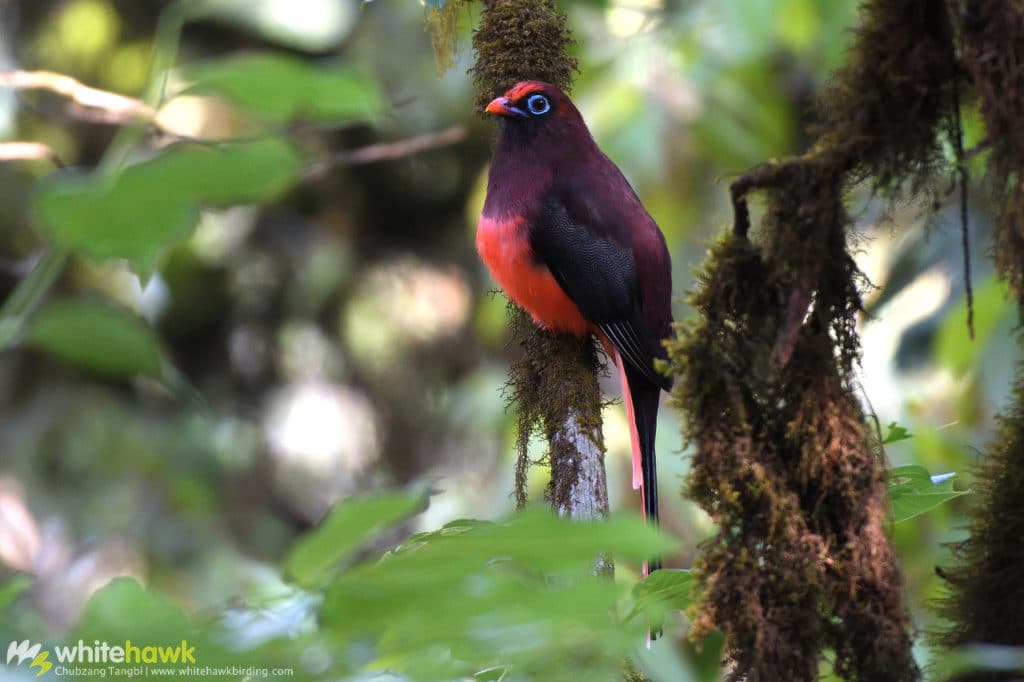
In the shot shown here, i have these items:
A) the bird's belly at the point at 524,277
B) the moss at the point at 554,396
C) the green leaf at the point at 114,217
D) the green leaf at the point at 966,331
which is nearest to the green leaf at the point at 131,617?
the green leaf at the point at 114,217

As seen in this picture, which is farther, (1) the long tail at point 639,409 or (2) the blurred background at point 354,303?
(2) the blurred background at point 354,303

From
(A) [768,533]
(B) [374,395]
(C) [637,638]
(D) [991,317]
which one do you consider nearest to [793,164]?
(A) [768,533]

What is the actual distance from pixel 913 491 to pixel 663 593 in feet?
1.53

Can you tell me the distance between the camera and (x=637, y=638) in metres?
0.76

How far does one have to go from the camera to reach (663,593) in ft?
4.83

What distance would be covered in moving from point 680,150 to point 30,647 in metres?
5.31

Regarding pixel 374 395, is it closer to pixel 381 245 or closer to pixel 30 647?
pixel 381 245

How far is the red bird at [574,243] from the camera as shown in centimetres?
293

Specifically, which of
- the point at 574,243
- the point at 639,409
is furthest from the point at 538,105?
the point at 639,409

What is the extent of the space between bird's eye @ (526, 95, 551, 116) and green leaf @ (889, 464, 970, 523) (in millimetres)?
1555

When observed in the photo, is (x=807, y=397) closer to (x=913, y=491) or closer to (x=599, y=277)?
(x=913, y=491)

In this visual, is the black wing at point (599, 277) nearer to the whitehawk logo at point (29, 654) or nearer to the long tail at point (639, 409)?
the long tail at point (639, 409)

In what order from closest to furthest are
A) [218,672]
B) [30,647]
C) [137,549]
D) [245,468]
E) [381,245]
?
[218,672]
[30,647]
[137,549]
[245,468]
[381,245]

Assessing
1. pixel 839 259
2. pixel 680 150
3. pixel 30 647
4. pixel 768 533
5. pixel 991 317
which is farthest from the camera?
pixel 680 150
